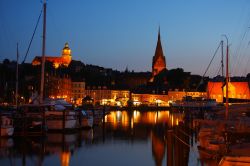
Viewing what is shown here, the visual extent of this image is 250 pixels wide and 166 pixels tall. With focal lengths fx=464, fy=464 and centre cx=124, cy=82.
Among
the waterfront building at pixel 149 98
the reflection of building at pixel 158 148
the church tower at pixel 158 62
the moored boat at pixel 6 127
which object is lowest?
the reflection of building at pixel 158 148

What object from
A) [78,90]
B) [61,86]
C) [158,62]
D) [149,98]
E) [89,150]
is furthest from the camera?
[158,62]

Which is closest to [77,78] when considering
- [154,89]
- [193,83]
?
[154,89]

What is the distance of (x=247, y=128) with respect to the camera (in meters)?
24.7

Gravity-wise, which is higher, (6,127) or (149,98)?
(149,98)

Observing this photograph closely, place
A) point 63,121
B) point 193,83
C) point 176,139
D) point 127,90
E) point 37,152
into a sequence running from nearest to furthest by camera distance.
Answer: point 176,139 → point 37,152 → point 63,121 → point 127,90 → point 193,83

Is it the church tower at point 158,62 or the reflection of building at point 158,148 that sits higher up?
the church tower at point 158,62

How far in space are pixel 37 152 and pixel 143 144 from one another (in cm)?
992

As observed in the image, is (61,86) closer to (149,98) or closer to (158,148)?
(149,98)

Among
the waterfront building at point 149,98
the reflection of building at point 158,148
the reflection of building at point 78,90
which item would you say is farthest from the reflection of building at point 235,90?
the reflection of building at point 78,90

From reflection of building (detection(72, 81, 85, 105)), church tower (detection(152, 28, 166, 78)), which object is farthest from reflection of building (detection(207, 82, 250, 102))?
church tower (detection(152, 28, 166, 78))

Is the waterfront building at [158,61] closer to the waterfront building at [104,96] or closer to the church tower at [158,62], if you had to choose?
the church tower at [158,62]

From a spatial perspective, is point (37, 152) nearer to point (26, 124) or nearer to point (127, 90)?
point (26, 124)

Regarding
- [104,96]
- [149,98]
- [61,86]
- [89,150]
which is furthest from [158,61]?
[89,150]

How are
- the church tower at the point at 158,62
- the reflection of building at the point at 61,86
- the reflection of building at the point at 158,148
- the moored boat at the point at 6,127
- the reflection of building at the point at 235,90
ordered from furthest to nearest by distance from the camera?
the church tower at the point at 158,62 < the reflection of building at the point at 61,86 < the reflection of building at the point at 235,90 < the moored boat at the point at 6,127 < the reflection of building at the point at 158,148
